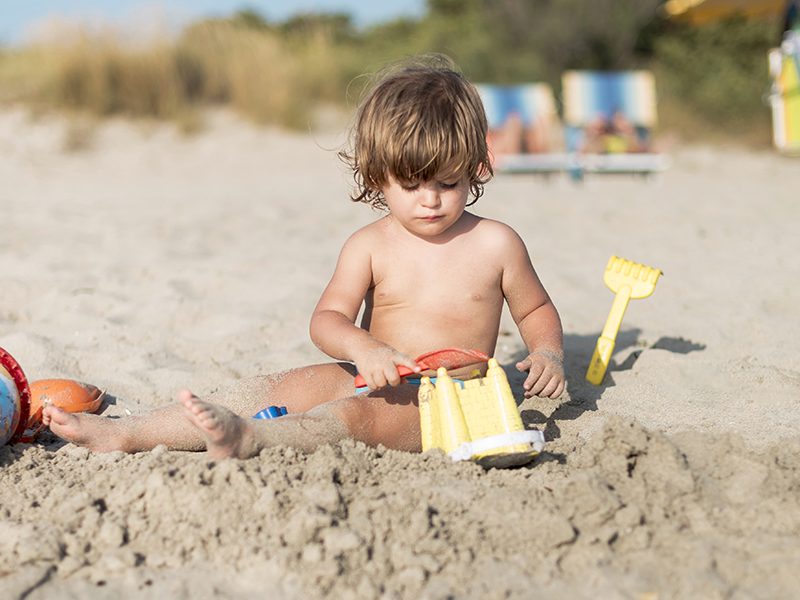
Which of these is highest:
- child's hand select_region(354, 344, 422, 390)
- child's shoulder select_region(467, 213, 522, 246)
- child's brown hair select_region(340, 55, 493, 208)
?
child's brown hair select_region(340, 55, 493, 208)

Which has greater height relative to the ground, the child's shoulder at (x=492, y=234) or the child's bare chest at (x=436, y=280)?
the child's shoulder at (x=492, y=234)

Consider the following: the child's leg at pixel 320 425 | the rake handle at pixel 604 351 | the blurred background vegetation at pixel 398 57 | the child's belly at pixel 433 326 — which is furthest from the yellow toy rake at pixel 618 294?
the blurred background vegetation at pixel 398 57

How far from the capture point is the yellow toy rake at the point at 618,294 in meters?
2.85

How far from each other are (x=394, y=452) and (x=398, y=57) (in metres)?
10.2

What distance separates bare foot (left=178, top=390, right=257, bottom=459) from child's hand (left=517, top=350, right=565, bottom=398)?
0.68 metres

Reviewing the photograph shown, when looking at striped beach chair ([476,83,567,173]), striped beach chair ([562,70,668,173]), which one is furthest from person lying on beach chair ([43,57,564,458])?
striped beach chair ([562,70,668,173])

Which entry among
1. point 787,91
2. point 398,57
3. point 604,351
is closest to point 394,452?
point 604,351

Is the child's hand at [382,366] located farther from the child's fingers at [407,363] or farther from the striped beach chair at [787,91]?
the striped beach chair at [787,91]

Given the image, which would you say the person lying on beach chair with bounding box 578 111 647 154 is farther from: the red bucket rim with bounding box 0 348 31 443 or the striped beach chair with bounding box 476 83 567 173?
the red bucket rim with bounding box 0 348 31 443

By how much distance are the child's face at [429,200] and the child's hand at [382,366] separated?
15.3 inches

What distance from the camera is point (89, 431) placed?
7.34 ft

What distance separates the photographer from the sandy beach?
1691mm

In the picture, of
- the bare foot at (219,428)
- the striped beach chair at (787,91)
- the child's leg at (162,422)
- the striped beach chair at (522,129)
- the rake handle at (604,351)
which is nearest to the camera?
the bare foot at (219,428)

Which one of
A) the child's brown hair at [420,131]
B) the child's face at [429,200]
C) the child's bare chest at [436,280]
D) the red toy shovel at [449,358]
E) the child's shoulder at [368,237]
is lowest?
the red toy shovel at [449,358]
